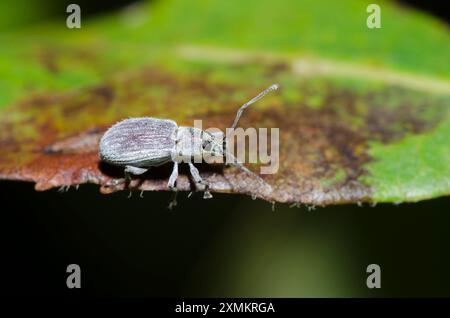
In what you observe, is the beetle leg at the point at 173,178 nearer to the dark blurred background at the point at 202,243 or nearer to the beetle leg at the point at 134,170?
the beetle leg at the point at 134,170

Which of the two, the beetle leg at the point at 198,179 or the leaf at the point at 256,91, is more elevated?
the leaf at the point at 256,91

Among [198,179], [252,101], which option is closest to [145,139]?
→ [198,179]

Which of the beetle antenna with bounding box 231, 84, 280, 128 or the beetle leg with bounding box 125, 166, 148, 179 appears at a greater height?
the beetle antenna with bounding box 231, 84, 280, 128

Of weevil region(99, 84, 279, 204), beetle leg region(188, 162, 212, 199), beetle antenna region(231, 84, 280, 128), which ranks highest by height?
beetle antenna region(231, 84, 280, 128)

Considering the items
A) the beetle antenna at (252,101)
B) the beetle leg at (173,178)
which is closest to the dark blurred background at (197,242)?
the beetle leg at (173,178)

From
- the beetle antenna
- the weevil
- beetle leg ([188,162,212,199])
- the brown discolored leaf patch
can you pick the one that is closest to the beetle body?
the weevil

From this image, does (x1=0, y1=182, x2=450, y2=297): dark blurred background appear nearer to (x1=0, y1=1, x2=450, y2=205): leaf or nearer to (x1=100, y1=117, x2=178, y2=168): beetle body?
(x1=100, y1=117, x2=178, y2=168): beetle body
